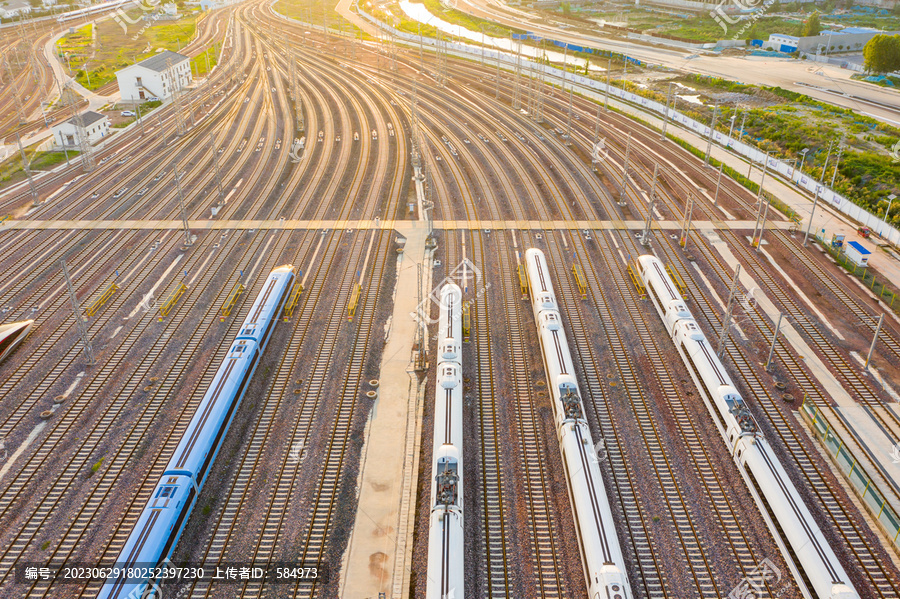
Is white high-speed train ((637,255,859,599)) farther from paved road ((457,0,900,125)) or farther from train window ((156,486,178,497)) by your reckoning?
paved road ((457,0,900,125))

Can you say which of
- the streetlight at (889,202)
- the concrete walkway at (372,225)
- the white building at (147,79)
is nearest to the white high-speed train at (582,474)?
the concrete walkway at (372,225)

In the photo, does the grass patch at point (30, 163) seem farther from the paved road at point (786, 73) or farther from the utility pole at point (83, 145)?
the paved road at point (786, 73)

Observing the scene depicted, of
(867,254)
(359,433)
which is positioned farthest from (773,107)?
(359,433)

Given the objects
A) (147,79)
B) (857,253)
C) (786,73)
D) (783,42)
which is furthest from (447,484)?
(783,42)

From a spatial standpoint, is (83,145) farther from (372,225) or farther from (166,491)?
(166,491)

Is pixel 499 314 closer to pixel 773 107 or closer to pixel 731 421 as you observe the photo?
pixel 731 421

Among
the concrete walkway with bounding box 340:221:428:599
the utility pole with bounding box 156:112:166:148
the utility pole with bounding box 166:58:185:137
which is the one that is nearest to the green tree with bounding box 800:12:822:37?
the utility pole with bounding box 166:58:185:137
